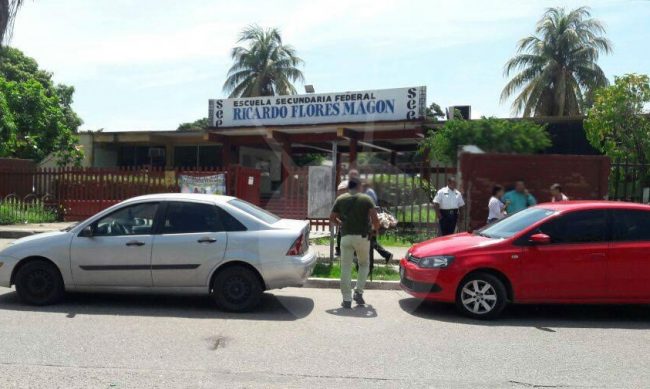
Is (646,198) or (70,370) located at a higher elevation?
(646,198)

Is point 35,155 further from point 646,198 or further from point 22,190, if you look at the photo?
point 646,198

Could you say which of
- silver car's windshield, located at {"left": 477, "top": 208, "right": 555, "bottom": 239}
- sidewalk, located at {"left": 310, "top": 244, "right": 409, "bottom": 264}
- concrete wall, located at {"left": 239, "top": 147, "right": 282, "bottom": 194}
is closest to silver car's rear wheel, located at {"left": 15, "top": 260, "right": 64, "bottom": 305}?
sidewalk, located at {"left": 310, "top": 244, "right": 409, "bottom": 264}

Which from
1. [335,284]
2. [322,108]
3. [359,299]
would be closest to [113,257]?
[359,299]

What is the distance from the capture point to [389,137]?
69.6 ft

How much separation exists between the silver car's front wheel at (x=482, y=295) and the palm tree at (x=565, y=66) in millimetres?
23225

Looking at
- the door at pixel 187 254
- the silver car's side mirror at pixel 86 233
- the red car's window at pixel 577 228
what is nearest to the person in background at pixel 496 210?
the red car's window at pixel 577 228

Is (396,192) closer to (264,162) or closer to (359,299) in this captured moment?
(359,299)

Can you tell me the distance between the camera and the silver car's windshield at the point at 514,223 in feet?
24.5

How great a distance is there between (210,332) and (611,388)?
3.90 m

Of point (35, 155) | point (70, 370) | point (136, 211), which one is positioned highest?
point (35, 155)

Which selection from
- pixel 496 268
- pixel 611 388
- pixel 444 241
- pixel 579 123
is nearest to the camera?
pixel 611 388

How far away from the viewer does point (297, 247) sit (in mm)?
7371

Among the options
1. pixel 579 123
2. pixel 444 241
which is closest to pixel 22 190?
pixel 444 241

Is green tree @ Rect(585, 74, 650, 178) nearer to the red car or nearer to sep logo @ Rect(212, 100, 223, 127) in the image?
the red car
